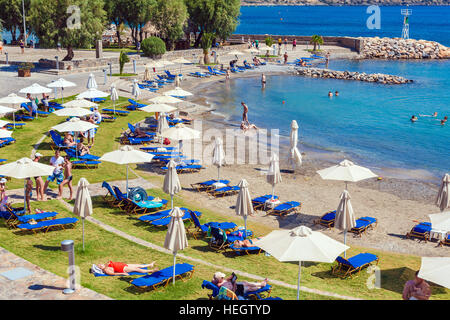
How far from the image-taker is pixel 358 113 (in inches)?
1613

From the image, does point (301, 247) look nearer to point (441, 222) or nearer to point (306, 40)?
point (441, 222)

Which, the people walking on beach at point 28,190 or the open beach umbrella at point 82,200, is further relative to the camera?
the people walking on beach at point 28,190

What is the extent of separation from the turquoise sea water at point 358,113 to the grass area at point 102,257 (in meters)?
16.3

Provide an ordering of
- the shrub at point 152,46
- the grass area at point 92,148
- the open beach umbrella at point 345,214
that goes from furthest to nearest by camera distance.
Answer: the shrub at point 152,46 → the grass area at point 92,148 → the open beach umbrella at point 345,214

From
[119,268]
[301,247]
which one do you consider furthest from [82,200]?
[301,247]

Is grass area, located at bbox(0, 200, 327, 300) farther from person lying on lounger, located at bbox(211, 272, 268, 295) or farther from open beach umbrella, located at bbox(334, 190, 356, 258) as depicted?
open beach umbrella, located at bbox(334, 190, 356, 258)

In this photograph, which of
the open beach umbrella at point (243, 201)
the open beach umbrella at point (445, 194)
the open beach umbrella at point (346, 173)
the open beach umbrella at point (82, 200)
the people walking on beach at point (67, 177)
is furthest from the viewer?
the people walking on beach at point (67, 177)

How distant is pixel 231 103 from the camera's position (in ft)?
135

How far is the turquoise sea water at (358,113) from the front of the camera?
3002cm

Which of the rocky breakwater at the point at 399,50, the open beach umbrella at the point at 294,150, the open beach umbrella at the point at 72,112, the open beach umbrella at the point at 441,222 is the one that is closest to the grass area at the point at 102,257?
the open beach umbrella at the point at 441,222

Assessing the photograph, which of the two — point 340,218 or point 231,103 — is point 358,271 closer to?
point 340,218

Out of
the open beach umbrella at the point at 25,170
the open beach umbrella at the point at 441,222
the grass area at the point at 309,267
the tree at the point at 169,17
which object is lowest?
the grass area at the point at 309,267

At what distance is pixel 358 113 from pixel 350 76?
1897 centimetres

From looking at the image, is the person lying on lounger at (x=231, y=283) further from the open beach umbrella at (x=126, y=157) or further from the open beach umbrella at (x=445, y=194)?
the open beach umbrella at (x=445, y=194)
